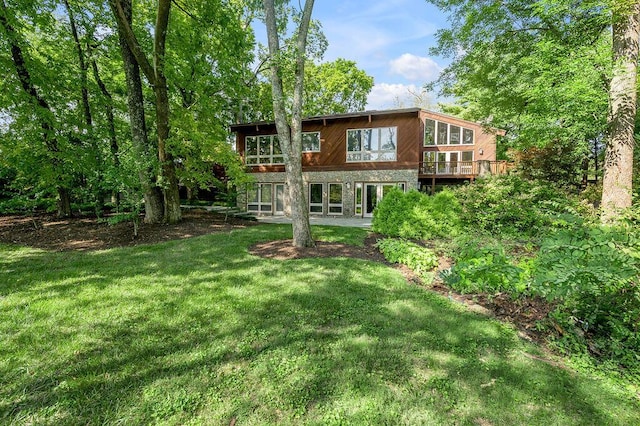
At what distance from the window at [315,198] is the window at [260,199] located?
259 centimetres

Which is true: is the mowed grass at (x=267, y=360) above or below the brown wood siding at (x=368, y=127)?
below

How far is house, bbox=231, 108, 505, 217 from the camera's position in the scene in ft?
50.3

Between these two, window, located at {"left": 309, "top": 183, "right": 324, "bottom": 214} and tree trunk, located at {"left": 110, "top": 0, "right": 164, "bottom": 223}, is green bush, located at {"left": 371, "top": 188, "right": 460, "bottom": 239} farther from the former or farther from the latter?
window, located at {"left": 309, "top": 183, "right": 324, "bottom": 214}

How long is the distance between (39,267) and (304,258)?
4.59 m

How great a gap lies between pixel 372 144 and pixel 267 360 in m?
14.7

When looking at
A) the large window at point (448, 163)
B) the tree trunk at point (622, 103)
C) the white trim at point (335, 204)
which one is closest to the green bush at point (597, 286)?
the tree trunk at point (622, 103)

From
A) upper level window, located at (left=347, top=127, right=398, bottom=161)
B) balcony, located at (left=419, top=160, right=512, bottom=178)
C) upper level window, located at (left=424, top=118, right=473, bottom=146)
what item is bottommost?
balcony, located at (left=419, top=160, right=512, bottom=178)

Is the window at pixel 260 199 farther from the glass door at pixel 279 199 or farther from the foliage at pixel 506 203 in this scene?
the foliage at pixel 506 203

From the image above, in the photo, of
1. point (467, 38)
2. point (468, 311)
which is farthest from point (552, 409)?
point (467, 38)

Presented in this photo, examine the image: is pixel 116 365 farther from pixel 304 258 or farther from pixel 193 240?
pixel 193 240

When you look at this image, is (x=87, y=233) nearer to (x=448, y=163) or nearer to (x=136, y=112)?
(x=136, y=112)

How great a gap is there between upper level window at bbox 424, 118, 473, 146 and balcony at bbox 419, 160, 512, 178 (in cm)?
169

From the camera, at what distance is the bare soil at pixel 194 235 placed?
3.63 metres

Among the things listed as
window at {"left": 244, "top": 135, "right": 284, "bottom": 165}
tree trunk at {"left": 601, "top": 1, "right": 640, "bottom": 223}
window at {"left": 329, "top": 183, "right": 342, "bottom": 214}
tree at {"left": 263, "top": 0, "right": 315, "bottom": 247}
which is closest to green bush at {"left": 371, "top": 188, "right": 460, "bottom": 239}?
tree at {"left": 263, "top": 0, "right": 315, "bottom": 247}
